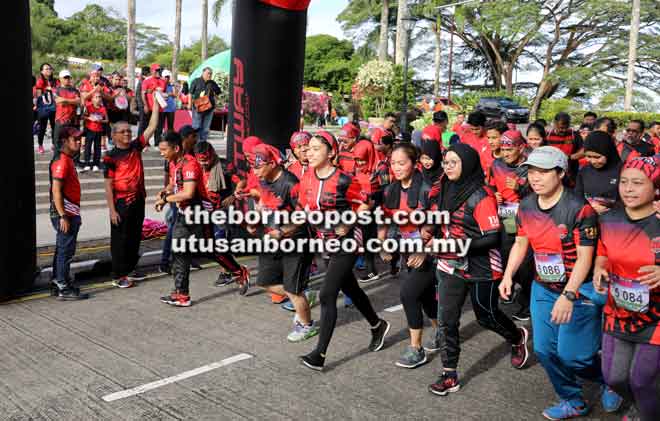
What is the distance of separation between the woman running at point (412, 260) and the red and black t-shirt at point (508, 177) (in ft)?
4.80

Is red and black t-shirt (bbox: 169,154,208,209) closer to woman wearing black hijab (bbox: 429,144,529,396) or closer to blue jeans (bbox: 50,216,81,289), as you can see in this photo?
blue jeans (bbox: 50,216,81,289)

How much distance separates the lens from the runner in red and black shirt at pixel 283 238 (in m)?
5.75

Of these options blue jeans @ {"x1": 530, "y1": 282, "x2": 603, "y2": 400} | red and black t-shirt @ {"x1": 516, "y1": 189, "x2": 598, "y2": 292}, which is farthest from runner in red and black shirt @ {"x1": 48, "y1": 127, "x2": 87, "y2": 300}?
blue jeans @ {"x1": 530, "y1": 282, "x2": 603, "y2": 400}

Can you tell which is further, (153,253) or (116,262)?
(153,253)

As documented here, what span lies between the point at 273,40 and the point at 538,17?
35.8 metres

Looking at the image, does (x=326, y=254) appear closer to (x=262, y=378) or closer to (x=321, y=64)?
(x=262, y=378)

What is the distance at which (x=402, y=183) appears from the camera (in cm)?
587

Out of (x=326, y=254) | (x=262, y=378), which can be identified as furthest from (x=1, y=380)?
(x=326, y=254)

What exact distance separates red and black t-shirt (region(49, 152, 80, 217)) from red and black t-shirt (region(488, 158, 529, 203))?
4584mm

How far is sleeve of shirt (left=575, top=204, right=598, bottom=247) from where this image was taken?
12.8 ft

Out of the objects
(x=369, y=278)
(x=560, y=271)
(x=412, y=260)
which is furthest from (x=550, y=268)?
(x=369, y=278)

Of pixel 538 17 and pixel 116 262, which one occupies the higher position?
pixel 538 17

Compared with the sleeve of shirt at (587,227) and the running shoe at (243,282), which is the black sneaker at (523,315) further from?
the running shoe at (243,282)

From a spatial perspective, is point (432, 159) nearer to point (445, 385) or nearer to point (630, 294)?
point (445, 385)
